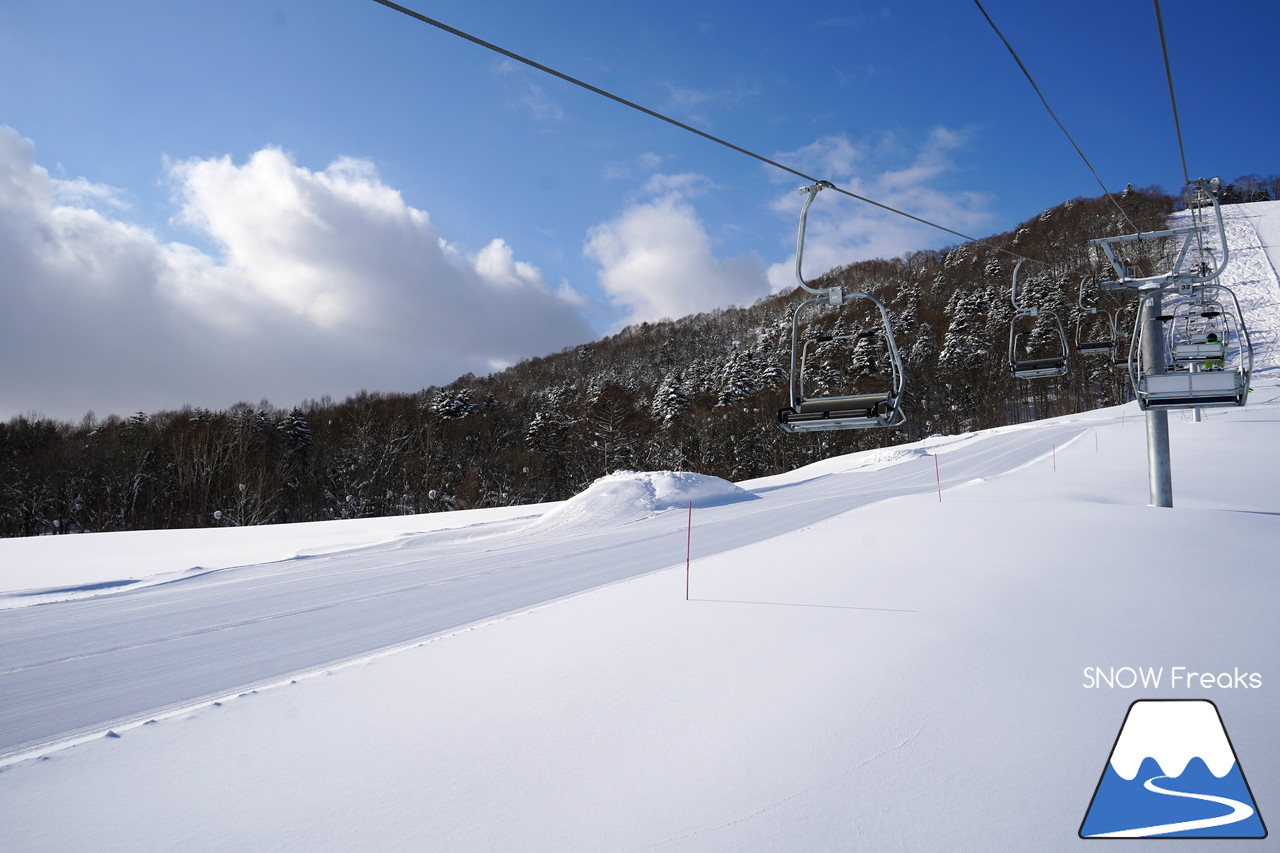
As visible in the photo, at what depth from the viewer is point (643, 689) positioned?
5.30 meters

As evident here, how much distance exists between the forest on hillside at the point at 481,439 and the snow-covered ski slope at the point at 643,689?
2754 cm

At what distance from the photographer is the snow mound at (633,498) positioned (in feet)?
61.9

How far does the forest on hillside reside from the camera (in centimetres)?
4388

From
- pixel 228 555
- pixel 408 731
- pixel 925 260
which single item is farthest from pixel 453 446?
pixel 925 260

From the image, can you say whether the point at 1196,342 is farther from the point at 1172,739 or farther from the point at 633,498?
the point at 633,498

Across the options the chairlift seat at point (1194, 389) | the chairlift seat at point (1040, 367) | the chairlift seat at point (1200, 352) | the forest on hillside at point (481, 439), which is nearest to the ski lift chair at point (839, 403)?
the chairlift seat at point (1040, 367)

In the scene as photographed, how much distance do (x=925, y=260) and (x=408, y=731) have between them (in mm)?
122067

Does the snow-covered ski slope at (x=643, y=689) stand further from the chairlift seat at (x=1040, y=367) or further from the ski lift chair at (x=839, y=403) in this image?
the chairlift seat at (x=1040, y=367)

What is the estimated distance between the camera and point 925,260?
11094 centimetres

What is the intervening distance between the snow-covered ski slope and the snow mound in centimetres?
590

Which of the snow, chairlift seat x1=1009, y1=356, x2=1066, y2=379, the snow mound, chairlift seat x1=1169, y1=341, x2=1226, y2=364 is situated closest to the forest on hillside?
the snow mound

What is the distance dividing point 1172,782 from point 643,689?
3.47 m

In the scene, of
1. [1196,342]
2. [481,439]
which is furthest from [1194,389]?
[481,439]

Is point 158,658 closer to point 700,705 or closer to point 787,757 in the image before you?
point 700,705
